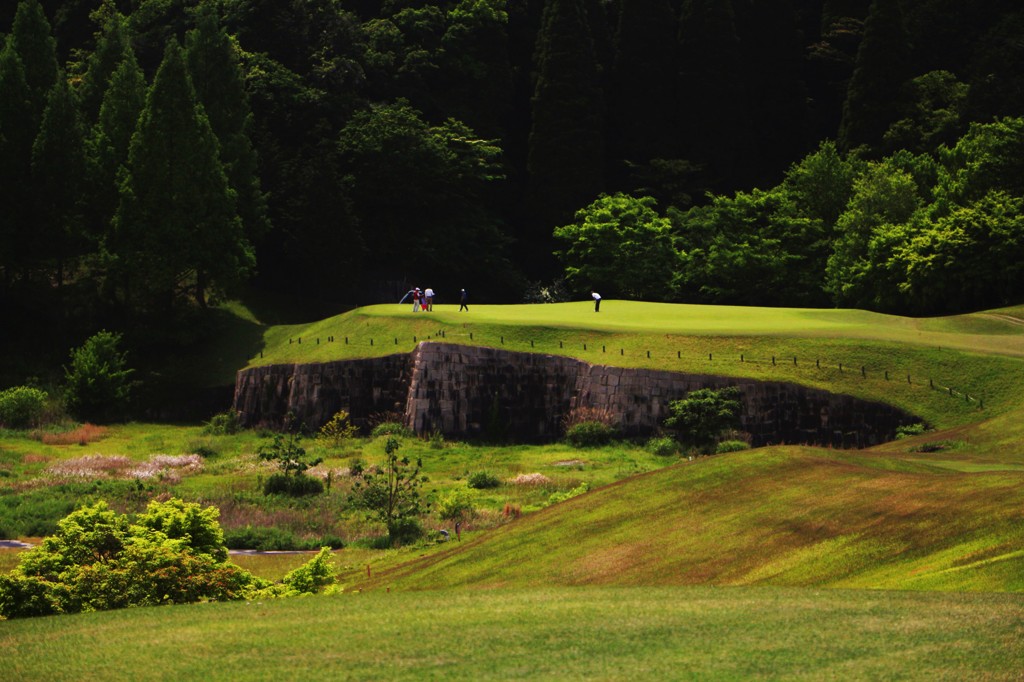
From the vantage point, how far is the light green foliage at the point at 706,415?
184 feet

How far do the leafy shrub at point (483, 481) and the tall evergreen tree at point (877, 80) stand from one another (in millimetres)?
55251

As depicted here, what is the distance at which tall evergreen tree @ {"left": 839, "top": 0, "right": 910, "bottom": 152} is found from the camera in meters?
98.7

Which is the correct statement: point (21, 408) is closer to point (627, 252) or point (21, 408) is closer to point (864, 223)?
point (627, 252)

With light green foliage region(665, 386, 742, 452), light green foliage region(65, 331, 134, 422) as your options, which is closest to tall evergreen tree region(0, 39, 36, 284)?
light green foliage region(65, 331, 134, 422)

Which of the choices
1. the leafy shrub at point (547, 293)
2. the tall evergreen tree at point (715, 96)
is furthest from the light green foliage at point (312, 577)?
the tall evergreen tree at point (715, 96)

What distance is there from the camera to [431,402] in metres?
63.2

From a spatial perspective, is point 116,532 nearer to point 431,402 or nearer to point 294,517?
point 294,517

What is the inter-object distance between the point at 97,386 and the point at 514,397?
20842 mm

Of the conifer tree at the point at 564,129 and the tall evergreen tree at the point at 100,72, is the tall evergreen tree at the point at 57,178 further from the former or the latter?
the conifer tree at the point at 564,129

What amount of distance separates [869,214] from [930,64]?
29.7 meters

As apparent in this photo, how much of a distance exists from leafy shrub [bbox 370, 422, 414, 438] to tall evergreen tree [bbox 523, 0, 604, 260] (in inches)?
1526

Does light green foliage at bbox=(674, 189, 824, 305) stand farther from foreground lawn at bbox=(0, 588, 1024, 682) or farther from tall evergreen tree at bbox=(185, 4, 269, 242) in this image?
foreground lawn at bbox=(0, 588, 1024, 682)

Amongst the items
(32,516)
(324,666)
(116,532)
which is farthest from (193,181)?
(324,666)

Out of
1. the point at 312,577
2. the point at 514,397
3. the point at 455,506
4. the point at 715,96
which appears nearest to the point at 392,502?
the point at 455,506
